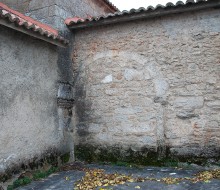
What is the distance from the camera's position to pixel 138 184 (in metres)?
4.15

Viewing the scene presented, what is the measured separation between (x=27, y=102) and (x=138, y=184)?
7.92 ft

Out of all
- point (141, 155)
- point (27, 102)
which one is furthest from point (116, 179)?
point (27, 102)

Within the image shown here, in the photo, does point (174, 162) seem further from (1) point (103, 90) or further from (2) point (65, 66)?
(2) point (65, 66)

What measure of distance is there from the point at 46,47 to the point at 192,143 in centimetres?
349

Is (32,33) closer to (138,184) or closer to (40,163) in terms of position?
(40,163)

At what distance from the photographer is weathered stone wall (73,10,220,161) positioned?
16.4ft

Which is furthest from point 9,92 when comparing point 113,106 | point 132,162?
point 132,162

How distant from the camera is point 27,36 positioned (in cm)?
483

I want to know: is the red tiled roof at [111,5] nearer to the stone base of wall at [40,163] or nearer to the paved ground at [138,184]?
→ the stone base of wall at [40,163]

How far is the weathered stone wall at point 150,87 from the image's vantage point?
16.4 ft

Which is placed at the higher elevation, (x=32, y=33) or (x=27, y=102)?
(x=32, y=33)

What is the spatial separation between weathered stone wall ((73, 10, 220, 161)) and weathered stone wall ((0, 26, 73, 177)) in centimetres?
72

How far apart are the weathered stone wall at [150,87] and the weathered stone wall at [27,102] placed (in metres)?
0.72

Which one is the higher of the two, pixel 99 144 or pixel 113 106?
pixel 113 106
